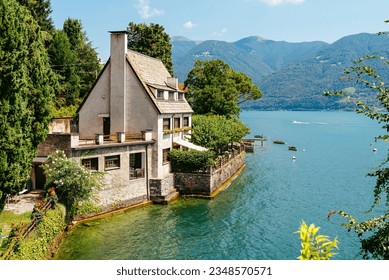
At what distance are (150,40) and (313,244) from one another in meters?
66.0

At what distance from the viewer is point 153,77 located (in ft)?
128

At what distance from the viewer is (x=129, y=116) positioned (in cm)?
3594

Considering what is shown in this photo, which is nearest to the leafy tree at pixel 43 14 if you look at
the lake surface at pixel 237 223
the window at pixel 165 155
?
the window at pixel 165 155

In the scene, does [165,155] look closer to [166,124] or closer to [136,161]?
[166,124]

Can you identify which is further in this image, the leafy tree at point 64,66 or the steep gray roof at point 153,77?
the leafy tree at point 64,66

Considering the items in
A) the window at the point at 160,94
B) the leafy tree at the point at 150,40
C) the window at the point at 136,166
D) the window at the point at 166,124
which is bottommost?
the window at the point at 136,166

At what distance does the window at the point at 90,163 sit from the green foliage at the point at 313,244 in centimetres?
2475

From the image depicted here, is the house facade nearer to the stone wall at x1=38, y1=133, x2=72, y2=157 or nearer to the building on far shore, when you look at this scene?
the building on far shore

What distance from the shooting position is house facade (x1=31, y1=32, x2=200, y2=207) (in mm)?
30797

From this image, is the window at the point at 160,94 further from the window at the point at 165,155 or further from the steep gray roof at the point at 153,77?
the window at the point at 165,155

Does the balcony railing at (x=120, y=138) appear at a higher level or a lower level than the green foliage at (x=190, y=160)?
higher

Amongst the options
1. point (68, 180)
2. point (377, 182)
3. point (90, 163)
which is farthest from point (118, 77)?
point (377, 182)

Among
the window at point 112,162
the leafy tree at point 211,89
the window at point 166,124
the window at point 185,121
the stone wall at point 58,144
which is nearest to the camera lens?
the stone wall at point 58,144

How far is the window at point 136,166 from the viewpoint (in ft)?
110
